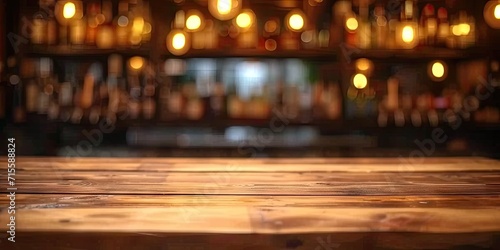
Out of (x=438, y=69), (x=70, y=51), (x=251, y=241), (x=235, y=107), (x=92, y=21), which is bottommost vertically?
(x=251, y=241)

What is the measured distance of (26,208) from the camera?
0.95 metres

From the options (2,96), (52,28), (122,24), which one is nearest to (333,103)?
(122,24)

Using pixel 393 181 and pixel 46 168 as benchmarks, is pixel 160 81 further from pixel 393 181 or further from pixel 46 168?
pixel 393 181

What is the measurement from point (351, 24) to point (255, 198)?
2.47 metres

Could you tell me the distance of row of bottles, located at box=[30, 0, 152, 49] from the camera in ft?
10.9

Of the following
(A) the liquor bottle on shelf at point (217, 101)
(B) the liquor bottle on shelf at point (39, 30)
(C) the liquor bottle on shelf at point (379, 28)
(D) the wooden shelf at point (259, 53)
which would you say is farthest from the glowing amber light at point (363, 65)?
(B) the liquor bottle on shelf at point (39, 30)

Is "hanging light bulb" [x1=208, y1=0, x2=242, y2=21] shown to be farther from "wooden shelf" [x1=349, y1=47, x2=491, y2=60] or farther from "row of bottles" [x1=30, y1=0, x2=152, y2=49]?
"wooden shelf" [x1=349, y1=47, x2=491, y2=60]

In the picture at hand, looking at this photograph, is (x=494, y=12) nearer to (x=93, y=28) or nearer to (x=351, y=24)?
(x=351, y=24)

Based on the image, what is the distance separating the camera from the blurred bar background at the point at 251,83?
3207 mm

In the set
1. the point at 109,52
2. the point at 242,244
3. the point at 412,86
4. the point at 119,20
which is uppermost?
the point at 119,20

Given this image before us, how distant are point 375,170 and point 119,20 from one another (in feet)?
8.28

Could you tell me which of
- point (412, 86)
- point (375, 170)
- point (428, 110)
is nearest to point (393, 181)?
point (375, 170)

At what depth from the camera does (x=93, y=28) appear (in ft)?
11.3

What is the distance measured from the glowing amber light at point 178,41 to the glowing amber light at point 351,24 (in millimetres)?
1041
